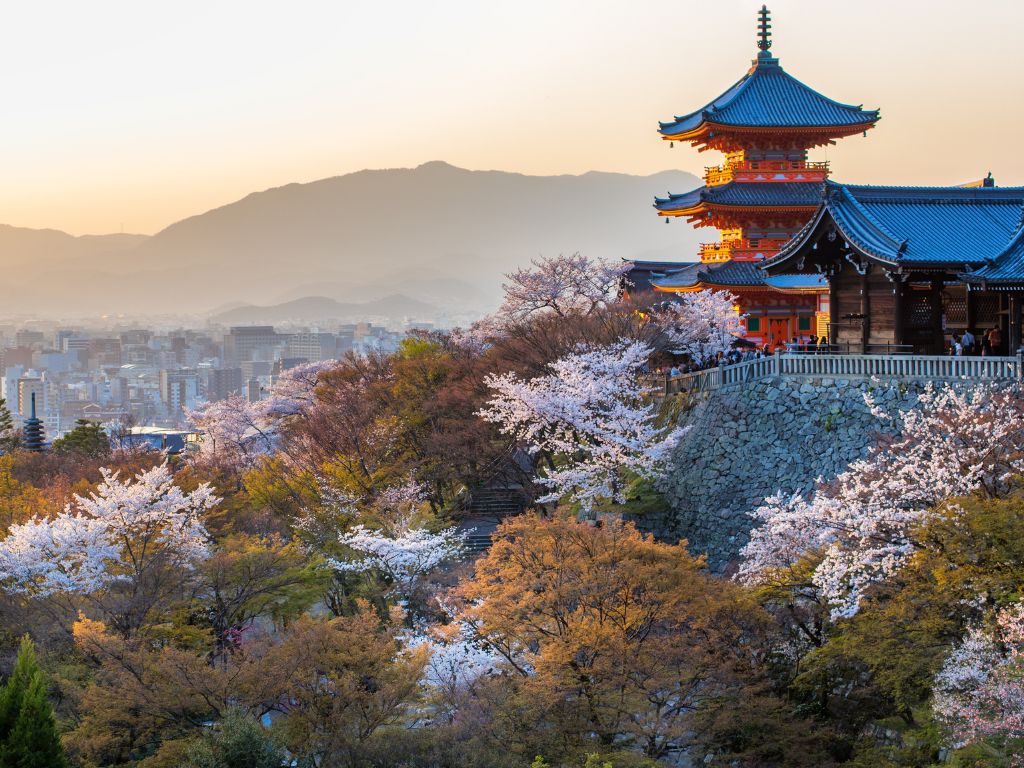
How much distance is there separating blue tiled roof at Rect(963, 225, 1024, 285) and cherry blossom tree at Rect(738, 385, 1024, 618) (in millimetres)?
6732

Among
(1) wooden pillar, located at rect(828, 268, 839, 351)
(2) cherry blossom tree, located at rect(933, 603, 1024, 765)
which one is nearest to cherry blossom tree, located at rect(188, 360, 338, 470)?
(1) wooden pillar, located at rect(828, 268, 839, 351)

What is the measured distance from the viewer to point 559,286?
50906 mm

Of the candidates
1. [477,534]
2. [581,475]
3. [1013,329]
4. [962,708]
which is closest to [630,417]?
[581,475]

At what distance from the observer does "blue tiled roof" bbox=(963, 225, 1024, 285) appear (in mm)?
30297

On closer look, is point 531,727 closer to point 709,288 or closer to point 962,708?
point 962,708

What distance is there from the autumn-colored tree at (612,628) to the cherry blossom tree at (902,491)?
192cm

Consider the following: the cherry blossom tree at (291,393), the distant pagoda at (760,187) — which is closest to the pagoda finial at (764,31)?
the distant pagoda at (760,187)

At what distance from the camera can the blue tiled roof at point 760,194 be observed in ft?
143

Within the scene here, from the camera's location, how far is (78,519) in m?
31.3

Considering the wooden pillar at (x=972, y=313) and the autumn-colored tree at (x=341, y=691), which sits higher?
the wooden pillar at (x=972, y=313)

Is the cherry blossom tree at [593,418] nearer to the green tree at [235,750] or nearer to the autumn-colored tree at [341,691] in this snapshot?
the autumn-colored tree at [341,691]

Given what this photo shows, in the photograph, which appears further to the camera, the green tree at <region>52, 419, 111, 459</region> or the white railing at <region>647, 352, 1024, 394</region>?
the green tree at <region>52, 419, 111, 459</region>

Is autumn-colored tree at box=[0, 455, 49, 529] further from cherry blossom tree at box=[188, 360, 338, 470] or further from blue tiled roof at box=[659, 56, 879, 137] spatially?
blue tiled roof at box=[659, 56, 879, 137]

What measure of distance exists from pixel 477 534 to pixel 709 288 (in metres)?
11.0
